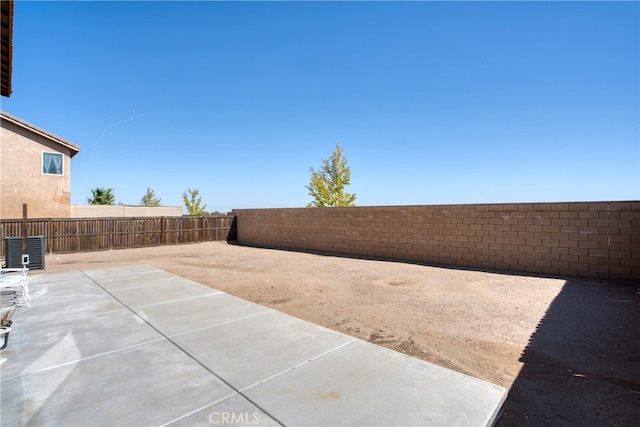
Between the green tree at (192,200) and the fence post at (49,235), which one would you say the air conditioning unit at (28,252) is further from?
the green tree at (192,200)

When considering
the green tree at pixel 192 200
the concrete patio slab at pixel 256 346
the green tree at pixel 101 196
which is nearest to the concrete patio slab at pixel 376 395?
the concrete patio slab at pixel 256 346

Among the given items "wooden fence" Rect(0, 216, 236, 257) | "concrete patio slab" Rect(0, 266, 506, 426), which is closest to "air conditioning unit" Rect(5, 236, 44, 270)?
"wooden fence" Rect(0, 216, 236, 257)

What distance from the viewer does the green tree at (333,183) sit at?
28.9 meters

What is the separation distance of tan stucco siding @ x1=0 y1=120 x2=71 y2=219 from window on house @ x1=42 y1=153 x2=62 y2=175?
0.17 m

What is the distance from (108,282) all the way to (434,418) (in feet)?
25.2

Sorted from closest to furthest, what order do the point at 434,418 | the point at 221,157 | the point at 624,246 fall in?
1. the point at 434,418
2. the point at 624,246
3. the point at 221,157

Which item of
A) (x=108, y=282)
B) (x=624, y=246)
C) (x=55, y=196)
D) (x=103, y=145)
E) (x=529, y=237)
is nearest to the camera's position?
(x=108, y=282)

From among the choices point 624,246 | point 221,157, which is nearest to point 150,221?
point 221,157

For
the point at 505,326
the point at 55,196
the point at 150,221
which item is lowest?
the point at 505,326

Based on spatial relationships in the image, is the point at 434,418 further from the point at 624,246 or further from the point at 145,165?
the point at 145,165

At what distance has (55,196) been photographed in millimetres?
17688

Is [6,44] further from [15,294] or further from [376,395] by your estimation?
[376,395]

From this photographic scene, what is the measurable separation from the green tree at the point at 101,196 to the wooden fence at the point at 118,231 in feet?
88.3

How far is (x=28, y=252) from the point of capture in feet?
33.1
